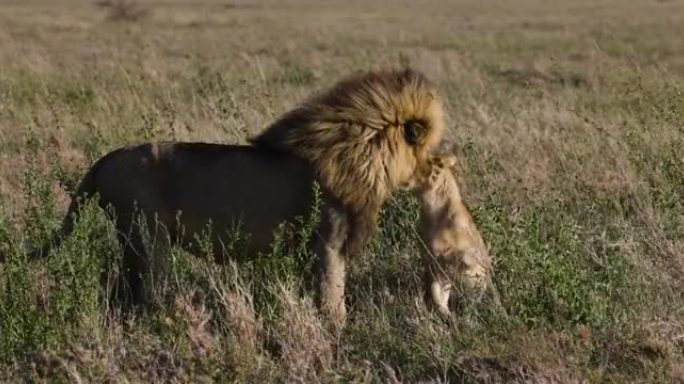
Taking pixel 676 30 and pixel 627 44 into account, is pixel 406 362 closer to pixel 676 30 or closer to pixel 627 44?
pixel 627 44

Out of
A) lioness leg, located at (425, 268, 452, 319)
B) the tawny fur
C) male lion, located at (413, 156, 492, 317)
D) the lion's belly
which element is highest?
the tawny fur

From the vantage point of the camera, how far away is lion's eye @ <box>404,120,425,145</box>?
5.79 metres

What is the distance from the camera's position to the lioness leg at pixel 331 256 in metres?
5.55

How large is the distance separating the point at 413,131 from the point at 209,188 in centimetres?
104

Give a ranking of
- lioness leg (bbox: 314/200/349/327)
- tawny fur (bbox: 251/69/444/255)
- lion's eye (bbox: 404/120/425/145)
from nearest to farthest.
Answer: lioness leg (bbox: 314/200/349/327) → tawny fur (bbox: 251/69/444/255) → lion's eye (bbox: 404/120/425/145)

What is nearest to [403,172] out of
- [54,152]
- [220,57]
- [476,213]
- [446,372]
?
[476,213]

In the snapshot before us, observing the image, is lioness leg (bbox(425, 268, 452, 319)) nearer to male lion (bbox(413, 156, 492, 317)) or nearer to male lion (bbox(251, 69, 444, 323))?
male lion (bbox(413, 156, 492, 317))

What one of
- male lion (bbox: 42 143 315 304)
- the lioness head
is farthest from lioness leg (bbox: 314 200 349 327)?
the lioness head

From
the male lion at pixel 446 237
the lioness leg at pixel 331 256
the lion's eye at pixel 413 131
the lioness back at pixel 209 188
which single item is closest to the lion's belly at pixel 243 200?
the lioness back at pixel 209 188

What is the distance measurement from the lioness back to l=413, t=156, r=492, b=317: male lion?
74 centimetres

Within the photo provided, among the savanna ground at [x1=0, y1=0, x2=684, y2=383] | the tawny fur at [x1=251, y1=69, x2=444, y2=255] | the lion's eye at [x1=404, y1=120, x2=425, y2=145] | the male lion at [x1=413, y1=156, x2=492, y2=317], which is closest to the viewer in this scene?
the savanna ground at [x1=0, y1=0, x2=684, y2=383]

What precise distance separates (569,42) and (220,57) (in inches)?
374

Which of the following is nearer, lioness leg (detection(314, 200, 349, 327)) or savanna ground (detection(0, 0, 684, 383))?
savanna ground (detection(0, 0, 684, 383))

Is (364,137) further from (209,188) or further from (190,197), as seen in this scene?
(190,197)
